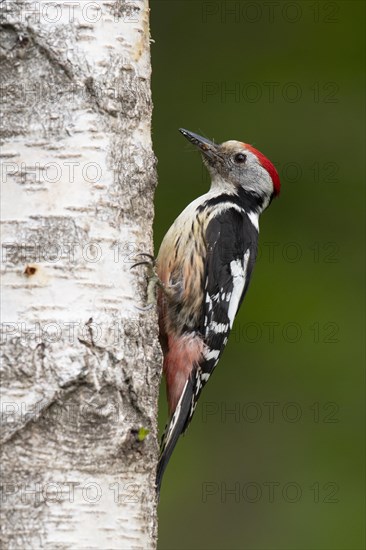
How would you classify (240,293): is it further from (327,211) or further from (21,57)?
(327,211)

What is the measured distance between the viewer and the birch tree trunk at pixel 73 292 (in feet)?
7.78

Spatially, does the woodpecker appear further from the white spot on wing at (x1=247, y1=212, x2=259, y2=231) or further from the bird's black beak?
the bird's black beak

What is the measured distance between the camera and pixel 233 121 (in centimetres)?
631

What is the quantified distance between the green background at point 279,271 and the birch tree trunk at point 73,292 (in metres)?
3.15

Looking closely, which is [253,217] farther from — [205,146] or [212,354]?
[212,354]

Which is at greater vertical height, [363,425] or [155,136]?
[155,136]

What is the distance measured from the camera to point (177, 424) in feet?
11.9

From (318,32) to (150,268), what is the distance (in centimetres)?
369

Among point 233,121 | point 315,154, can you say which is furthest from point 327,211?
point 233,121

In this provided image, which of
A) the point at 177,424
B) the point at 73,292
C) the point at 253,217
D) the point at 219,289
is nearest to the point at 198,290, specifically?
the point at 219,289

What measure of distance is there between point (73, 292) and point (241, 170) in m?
2.14

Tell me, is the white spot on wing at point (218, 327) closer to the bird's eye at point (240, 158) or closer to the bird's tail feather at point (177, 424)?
the bird's tail feather at point (177, 424)

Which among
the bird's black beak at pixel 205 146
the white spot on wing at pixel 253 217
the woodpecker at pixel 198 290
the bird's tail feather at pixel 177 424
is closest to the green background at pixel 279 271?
the bird's black beak at pixel 205 146

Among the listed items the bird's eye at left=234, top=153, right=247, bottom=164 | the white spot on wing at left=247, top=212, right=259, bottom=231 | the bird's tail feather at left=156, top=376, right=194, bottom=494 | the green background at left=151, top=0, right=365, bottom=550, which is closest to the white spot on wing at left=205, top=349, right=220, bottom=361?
the bird's tail feather at left=156, top=376, right=194, bottom=494
